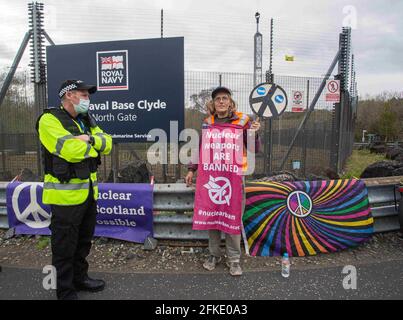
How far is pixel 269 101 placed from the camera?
432cm

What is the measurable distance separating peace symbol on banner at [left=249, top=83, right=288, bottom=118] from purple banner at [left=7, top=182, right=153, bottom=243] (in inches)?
77.5

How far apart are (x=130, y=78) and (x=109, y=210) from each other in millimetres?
2448

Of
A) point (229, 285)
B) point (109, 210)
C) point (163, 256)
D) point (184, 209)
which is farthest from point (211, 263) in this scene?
point (109, 210)

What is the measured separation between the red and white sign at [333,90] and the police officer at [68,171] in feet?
19.9

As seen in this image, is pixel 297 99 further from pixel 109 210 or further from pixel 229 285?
pixel 229 285

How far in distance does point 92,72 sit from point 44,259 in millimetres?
3284

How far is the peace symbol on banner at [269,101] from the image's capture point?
14.1 feet

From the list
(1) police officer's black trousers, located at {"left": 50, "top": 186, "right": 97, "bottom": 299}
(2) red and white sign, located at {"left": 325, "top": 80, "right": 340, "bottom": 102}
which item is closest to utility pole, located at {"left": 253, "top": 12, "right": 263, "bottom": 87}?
(2) red and white sign, located at {"left": 325, "top": 80, "right": 340, "bottom": 102}

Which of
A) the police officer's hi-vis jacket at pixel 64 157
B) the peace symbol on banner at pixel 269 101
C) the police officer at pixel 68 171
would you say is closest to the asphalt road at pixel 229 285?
the police officer at pixel 68 171

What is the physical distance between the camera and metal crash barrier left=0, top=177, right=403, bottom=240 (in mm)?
4117

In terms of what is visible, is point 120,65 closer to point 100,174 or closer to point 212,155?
point 212,155

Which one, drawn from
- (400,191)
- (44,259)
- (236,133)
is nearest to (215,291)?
(236,133)

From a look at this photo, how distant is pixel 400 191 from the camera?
163 inches

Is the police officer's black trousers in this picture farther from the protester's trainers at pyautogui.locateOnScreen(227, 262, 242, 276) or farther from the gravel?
the protester's trainers at pyautogui.locateOnScreen(227, 262, 242, 276)
